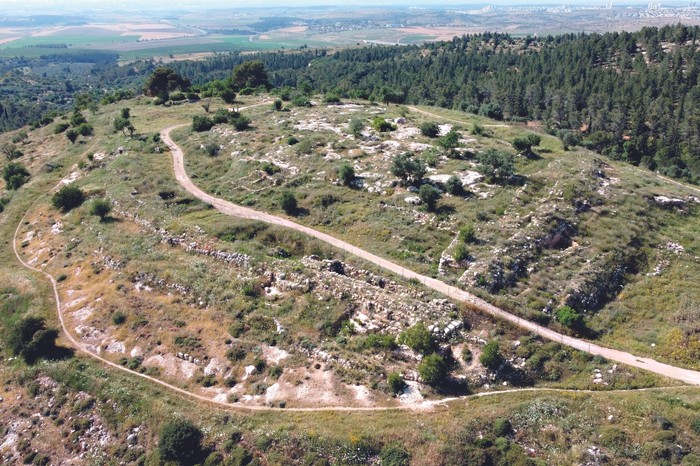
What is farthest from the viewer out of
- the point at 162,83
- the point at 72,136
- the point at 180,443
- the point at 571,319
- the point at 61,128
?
the point at 162,83

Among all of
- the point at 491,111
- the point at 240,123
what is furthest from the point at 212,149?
the point at 491,111

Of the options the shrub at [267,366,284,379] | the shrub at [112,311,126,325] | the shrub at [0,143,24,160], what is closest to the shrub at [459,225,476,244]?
the shrub at [267,366,284,379]

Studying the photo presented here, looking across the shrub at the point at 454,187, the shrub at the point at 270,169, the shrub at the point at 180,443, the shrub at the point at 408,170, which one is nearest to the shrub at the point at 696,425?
the shrub at the point at 180,443

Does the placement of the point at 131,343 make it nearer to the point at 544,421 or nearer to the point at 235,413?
the point at 235,413

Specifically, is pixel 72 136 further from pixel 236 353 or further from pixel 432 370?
pixel 432 370

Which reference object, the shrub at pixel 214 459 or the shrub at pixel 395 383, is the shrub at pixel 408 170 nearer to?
the shrub at pixel 395 383
